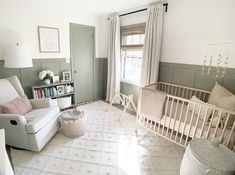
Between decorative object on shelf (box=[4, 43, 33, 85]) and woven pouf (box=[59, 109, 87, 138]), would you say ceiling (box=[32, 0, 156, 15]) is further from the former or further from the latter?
woven pouf (box=[59, 109, 87, 138])

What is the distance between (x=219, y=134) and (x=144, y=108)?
108cm

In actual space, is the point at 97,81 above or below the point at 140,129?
above

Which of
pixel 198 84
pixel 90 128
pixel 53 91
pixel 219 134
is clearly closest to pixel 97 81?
pixel 53 91

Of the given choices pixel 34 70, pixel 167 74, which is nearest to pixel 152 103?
pixel 167 74

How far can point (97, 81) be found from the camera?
4289mm

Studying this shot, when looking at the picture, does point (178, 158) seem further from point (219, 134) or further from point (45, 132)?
point (45, 132)

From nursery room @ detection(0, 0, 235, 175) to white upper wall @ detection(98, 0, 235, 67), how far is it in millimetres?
15

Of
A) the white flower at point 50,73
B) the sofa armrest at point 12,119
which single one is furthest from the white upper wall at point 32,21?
the sofa armrest at point 12,119

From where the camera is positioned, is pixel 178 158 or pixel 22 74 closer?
pixel 178 158

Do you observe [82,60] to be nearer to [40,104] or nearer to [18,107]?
[40,104]

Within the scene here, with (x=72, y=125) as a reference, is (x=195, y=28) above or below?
above

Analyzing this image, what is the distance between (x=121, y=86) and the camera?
13.1 ft

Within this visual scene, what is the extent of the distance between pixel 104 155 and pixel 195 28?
2513 millimetres

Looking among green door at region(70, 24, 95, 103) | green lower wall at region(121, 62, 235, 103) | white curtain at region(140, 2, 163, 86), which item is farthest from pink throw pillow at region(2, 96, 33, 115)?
green lower wall at region(121, 62, 235, 103)
